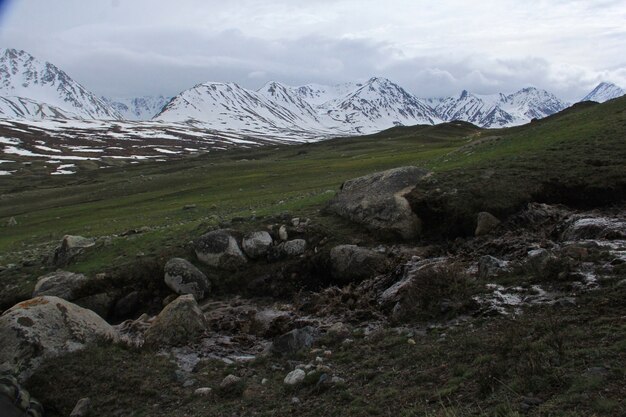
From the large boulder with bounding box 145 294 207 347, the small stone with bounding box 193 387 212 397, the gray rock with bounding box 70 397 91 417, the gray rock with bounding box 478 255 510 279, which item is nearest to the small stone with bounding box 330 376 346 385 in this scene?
the small stone with bounding box 193 387 212 397

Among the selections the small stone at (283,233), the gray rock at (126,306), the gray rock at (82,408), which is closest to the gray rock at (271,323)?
the small stone at (283,233)

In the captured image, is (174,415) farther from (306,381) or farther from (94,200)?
(94,200)

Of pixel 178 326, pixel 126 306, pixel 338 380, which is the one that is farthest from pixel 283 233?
pixel 338 380

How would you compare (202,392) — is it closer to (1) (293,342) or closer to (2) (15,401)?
(1) (293,342)

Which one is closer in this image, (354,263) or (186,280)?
(354,263)

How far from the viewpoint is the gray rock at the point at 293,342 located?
14.3 m

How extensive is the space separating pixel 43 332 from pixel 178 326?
4.19 metres

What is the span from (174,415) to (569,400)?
8.56 meters

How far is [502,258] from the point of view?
17.9m

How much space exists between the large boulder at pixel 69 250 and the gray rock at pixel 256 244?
9582mm

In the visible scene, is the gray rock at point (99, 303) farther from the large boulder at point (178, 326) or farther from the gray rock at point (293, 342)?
the gray rock at point (293, 342)

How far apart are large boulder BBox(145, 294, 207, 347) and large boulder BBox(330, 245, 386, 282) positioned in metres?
6.23

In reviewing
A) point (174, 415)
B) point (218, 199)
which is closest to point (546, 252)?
point (174, 415)

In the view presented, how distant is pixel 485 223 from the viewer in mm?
21484
